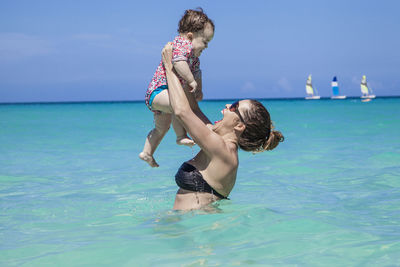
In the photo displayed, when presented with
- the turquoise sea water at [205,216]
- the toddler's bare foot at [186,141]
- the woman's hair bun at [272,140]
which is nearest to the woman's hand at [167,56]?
the toddler's bare foot at [186,141]

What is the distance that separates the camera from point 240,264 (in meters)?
3.05

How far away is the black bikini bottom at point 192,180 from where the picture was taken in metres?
3.88

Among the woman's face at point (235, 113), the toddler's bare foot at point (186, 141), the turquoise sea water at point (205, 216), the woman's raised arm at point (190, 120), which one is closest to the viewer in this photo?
the turquoise sea water at point (205, 216)

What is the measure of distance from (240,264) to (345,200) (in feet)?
9.11

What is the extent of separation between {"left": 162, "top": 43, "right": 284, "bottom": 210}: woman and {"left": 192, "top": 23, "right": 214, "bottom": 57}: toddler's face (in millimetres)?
246

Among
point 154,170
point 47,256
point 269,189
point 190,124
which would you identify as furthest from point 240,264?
point 154,170

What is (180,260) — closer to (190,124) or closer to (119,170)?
(190,124)

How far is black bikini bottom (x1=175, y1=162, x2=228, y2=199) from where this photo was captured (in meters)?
3.88

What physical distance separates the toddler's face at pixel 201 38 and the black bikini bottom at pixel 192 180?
0.92 meters

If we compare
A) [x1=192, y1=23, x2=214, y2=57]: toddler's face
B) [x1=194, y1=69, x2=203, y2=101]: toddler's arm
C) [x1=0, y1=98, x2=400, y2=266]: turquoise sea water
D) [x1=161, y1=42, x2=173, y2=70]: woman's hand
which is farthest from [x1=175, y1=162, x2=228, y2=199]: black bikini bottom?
[x1=192, y1=23, x2=214, y2=57]: toddler's face

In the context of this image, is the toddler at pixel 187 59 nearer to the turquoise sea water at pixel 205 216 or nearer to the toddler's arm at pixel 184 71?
the toddler's arm at pixel 184 71

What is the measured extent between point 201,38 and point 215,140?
0.86 m

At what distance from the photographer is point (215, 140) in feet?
12.1

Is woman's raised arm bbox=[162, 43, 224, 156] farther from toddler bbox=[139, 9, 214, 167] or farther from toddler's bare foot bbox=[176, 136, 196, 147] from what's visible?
toddler's bare foot bbox=[176, 136, 196, 147]
